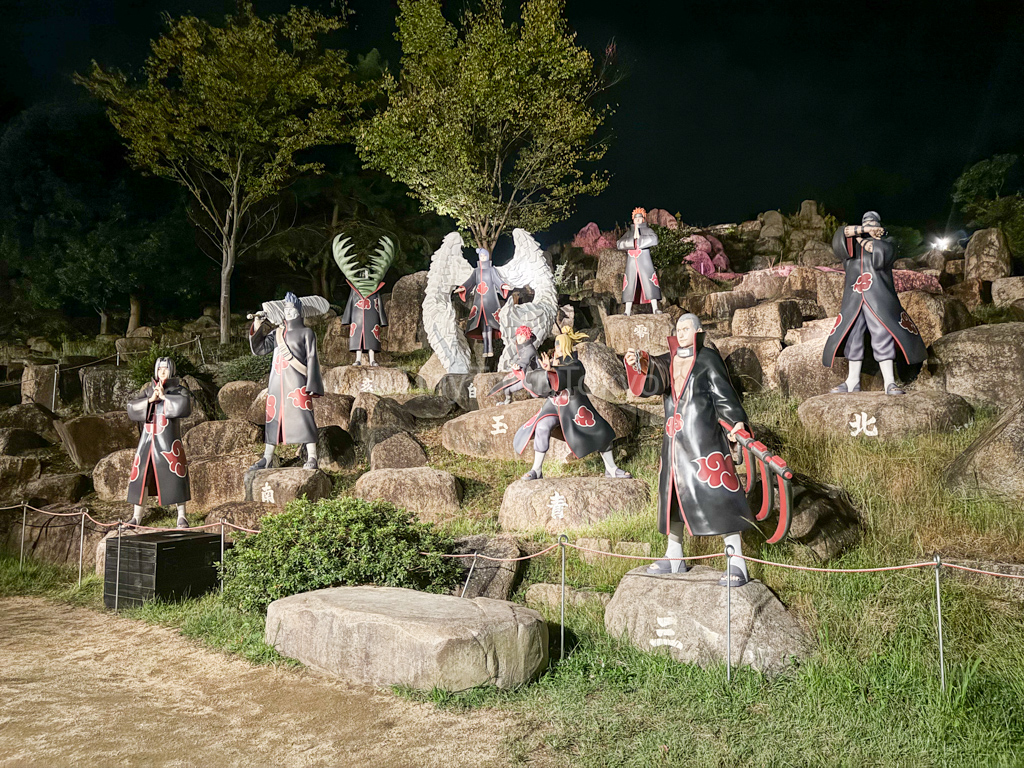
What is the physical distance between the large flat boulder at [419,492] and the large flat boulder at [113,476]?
441 centimetres

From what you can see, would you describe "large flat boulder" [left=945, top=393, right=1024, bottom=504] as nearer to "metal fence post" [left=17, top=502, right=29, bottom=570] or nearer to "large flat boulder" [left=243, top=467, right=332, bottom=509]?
"large flat boulder" [left=243, top=467, right=332, bottom=509]

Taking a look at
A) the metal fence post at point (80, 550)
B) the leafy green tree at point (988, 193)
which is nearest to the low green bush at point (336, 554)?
the metal fence post at point (80, 550)

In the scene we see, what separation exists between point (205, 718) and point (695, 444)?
11.6 feet

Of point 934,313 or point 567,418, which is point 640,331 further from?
point 567,418

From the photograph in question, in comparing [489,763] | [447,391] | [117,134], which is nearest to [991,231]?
[447,391]

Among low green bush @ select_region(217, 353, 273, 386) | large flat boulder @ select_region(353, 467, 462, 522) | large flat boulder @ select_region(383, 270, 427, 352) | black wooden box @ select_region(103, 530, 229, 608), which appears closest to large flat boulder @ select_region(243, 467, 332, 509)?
large flat boulder @ select_region(353, 467, 462, 522)

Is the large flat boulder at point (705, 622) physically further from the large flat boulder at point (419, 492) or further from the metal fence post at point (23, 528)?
the metal fence post at point (23, 528)

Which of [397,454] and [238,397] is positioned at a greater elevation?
[238,397]

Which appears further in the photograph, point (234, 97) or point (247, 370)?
point (234, 97)

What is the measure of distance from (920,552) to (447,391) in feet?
25.9

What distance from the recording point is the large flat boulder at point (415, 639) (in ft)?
14.7

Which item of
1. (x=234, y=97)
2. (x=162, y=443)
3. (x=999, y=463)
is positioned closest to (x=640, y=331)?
(x=999, y=463)

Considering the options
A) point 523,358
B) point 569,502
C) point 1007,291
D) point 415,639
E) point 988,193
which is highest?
point 988,193

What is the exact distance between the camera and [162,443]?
8773 millimetres
